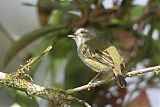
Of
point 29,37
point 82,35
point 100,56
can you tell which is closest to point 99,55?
point 100,56

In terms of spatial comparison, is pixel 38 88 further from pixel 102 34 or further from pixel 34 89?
pixel 102 34

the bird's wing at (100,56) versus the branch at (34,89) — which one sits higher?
the bird's wing at (100,56)

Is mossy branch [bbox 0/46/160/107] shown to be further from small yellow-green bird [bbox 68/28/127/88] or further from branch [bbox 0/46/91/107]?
small yellow-green bird [bbox 68/28/127/88]

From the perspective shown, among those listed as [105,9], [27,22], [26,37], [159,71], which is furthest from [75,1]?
[27,22]

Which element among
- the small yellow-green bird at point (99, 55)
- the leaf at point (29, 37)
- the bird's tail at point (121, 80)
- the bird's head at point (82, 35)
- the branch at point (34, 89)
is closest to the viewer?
the branch at point (34, 89)

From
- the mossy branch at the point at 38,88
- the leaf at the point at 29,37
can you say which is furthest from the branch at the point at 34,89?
the leaf at the point at 29,37

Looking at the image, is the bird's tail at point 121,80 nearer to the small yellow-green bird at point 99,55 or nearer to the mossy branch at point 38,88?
the small yellow-green bird at point 99,55

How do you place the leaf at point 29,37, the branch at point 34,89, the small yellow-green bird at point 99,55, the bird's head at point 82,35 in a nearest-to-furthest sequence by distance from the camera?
the branch at point 34,89
the small yellow-green bird at point 99,55
the bird's head at point 82,35
the leaf at point 29,37

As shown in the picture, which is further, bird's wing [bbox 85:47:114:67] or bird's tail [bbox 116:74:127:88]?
bird's wing [bbox 85:47:114:67]

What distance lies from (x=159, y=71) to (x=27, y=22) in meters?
2.03

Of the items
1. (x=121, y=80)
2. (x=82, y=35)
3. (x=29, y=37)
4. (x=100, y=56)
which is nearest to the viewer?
(x=121, y=80)

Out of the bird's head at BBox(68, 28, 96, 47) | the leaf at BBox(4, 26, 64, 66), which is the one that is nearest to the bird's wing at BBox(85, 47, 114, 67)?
the bird's head at BBox(68, 28, 96, 47)

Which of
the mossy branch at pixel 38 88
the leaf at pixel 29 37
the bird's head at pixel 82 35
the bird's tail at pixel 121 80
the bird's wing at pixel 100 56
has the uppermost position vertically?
the leaf at pixel 29 37

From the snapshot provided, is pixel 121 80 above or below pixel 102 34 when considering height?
below
